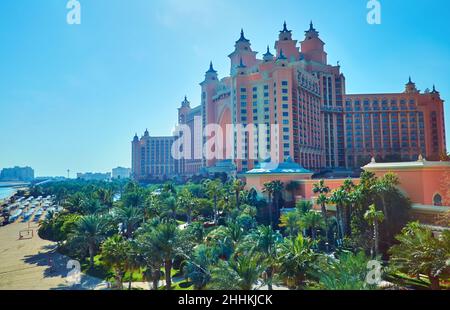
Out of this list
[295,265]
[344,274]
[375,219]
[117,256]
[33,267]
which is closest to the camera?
[344,274]

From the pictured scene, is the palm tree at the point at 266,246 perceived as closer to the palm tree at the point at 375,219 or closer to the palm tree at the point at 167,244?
the palm tree at the point at 167,244

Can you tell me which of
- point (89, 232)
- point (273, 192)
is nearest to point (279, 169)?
point (273, 192)

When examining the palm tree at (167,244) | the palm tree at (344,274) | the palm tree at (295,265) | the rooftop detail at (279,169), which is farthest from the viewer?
the rooftop detail at (279,169)

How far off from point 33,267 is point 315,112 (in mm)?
87906

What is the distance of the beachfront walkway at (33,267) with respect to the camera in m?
30.5

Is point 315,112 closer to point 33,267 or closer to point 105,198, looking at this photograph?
point 105,198

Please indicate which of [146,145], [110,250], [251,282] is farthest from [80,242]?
[146,145]

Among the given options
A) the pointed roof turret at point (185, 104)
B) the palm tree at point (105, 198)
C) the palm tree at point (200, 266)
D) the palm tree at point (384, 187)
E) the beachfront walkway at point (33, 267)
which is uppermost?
the pointed roof turret at point (185, 104)

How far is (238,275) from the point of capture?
1812 centimetres

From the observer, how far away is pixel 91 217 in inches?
1469

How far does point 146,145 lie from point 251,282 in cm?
18029

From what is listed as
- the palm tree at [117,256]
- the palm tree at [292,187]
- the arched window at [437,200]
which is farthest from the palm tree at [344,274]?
the palm tree at [292,187]

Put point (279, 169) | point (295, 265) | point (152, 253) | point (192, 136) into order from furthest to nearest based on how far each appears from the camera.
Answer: point (192, 136) → point (279, 169) → point (152, 253) → point (295, 265)

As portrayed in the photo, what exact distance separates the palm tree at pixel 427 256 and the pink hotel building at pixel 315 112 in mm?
62968
